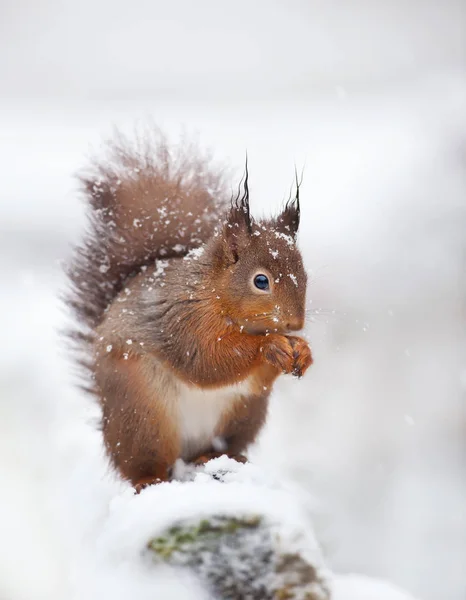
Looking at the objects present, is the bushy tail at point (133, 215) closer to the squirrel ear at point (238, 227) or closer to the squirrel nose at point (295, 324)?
the squirrel ear at point (238, 227)

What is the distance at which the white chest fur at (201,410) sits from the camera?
1263 mm

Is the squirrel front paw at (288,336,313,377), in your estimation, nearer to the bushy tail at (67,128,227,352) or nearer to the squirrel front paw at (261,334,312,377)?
the squirrel front paw at (261,334,312,377)

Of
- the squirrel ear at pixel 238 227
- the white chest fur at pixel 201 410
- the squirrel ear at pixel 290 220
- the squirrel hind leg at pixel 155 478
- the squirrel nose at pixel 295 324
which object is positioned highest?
the squirrel ear at pixel 290 220

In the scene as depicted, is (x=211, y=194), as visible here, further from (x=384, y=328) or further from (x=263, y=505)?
(x=384, y=328)

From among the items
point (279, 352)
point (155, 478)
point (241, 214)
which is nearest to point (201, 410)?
point (155, 478)

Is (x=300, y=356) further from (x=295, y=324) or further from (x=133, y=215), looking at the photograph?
(x=133, y=215)

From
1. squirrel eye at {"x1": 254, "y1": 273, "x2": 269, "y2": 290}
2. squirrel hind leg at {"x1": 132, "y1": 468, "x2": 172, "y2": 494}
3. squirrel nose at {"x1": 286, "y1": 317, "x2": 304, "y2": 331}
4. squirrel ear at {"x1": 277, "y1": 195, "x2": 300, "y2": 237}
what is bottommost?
squirrel hind leg at {"x1": 132, "y1": 468, "x2": 172, "y2": 494}

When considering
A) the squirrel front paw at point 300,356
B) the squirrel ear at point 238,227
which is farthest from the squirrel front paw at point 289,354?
the squirrel ear at point 238,227

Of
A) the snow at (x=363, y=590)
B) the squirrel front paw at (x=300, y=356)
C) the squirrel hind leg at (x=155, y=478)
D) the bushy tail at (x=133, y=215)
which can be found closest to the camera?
the snow at (x=363, y=590)

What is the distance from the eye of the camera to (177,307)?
4.09 ft

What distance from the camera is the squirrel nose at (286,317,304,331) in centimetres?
111

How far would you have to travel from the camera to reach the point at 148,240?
142 cm

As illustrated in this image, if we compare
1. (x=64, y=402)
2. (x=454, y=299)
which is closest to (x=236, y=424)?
(x=64, y=402)

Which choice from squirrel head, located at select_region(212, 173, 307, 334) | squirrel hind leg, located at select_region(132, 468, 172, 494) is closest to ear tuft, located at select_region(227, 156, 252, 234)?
squirrel head, located at select_region(212, 173, 307, 334)
